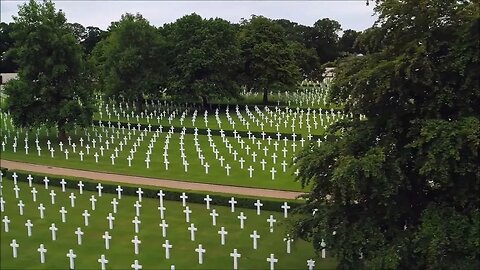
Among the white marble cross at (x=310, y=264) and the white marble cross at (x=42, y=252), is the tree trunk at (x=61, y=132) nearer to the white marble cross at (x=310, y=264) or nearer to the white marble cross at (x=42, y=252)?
the white marble cross at (x=42, y=252)

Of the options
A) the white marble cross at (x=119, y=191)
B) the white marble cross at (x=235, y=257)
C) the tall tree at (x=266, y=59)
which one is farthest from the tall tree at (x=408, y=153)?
the tall tree at (x=266, y=59)

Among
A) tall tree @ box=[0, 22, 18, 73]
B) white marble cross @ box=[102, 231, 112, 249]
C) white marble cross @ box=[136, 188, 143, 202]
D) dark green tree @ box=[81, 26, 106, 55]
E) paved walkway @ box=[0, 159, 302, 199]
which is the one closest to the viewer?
white marble cross @ box=[102, 231, 112, 249]

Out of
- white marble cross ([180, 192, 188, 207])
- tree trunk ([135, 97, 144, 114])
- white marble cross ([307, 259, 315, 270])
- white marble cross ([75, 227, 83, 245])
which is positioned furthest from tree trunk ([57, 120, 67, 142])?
white marble cross ([307, 259, 315, 270])

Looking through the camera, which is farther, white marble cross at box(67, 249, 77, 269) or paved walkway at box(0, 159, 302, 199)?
paved walkway at box(0, 159, 302, 199)

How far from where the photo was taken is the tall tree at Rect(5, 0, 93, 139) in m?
34.6

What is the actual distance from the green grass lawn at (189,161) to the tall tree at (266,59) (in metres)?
18.5

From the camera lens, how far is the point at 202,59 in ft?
162

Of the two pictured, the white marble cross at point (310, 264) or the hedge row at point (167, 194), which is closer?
the white marble cross at point (310, 264)

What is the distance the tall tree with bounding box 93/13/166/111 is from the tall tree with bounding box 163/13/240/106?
1.48m

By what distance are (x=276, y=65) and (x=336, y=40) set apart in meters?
46.7

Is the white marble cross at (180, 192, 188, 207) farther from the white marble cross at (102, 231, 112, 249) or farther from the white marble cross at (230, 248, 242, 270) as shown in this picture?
the white marble cross at (230, 248, 242, 270)

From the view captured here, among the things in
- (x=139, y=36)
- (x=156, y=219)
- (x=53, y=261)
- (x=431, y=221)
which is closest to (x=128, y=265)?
(x=53, y=261)

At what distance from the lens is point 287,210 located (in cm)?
2005

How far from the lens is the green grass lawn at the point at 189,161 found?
85.7ft
